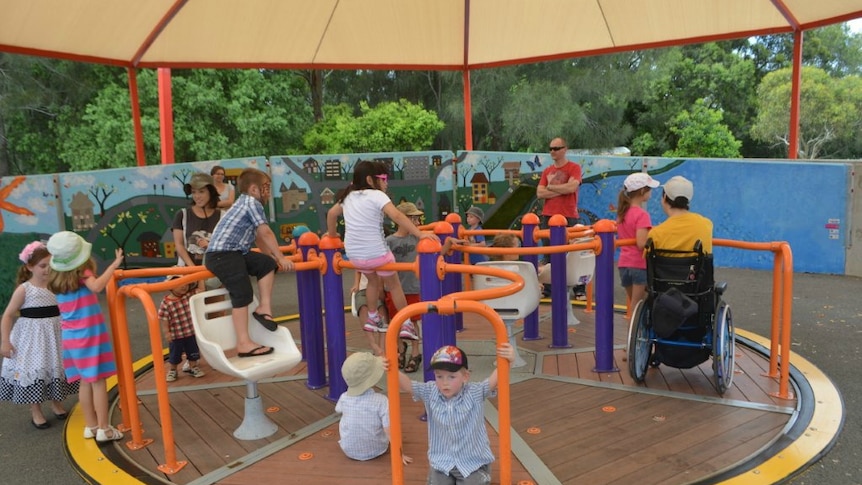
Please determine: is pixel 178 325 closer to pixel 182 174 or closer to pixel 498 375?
pixel 498 375

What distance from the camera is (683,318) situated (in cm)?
428

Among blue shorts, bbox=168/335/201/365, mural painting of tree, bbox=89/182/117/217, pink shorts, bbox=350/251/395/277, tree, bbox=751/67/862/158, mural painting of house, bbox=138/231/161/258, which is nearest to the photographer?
pink shorts, bbox=350/251/395/277

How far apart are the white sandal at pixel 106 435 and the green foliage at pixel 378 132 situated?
14549mm

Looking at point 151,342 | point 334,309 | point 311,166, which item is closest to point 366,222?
point 334,309

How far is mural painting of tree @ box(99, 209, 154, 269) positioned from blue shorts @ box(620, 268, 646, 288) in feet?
20.9

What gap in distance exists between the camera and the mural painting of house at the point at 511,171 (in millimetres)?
10328

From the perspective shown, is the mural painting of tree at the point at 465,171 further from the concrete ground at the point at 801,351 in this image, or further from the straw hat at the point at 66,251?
the straw hat at the point at 66,251

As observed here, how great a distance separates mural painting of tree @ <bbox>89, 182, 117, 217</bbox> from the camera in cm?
855

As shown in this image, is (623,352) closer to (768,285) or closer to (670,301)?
(670,301)

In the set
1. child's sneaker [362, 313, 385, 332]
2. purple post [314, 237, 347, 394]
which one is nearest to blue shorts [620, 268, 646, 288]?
child's sneaker [362, 313, 385, 332]

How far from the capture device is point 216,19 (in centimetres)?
877

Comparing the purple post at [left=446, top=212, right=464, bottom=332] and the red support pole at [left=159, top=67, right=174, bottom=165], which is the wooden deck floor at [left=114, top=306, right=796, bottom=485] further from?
the red support pole at [left=159, top=67, right=174, bottom=165]

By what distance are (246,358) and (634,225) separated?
3.07 m

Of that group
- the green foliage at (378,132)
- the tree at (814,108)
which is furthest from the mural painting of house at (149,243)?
the tree at (814,108)
